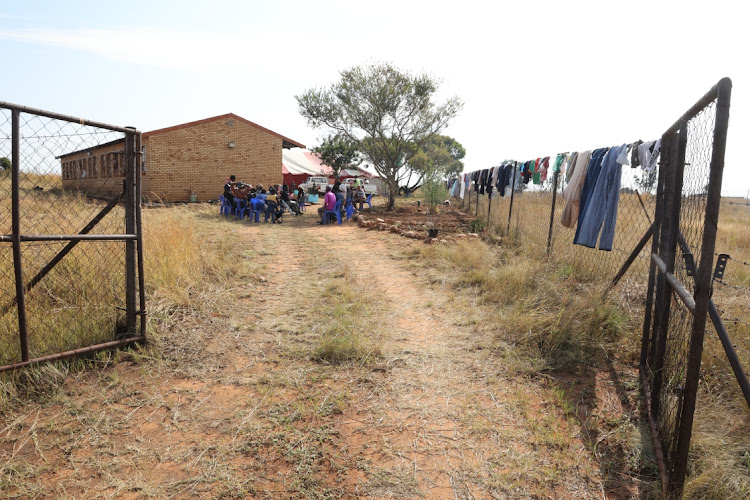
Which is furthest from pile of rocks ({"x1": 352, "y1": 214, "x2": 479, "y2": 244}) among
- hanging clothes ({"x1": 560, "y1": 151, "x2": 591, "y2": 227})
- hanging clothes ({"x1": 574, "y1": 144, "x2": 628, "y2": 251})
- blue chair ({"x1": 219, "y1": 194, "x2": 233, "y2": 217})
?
blue chair ({"x1": 219, "y1": 194, "x2": 233, "y2": 217})

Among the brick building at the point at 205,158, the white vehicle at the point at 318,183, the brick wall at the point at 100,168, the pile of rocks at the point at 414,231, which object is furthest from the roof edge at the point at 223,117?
the pile of rocks at the point at 414,231

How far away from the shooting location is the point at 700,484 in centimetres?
241

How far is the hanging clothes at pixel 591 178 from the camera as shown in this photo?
618 centimetres

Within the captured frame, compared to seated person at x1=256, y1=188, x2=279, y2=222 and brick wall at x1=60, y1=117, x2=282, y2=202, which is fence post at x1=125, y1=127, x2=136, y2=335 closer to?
seated person at x1=256, y1=188, x2=279, y2=222

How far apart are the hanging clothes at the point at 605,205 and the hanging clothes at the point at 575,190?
1.20 feet

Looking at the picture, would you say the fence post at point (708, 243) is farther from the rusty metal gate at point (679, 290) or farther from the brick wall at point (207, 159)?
the brick wall at point (207, 159)

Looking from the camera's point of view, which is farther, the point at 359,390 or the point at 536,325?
the point at 536,325

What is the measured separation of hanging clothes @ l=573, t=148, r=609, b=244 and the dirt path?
2.64 m

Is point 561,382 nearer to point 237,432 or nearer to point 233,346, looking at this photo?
point 237,432

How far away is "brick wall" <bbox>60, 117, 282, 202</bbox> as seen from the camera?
2112cm

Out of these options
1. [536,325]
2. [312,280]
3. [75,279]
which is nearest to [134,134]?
[75,279]

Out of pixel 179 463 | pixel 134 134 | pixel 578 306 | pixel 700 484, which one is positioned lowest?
pixel 179 463

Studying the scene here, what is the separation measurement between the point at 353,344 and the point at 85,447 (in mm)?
2179

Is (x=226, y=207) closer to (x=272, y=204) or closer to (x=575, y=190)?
(x=272, y=204)
